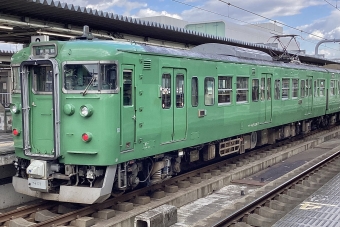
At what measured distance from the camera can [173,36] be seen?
52.5ft

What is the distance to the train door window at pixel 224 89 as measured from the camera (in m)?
11.7

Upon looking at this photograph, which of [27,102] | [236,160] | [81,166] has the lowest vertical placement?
[236,160]

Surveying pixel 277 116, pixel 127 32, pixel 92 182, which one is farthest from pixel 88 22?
pixel 277 116

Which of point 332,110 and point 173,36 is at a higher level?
point 173,36

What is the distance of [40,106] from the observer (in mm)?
8148

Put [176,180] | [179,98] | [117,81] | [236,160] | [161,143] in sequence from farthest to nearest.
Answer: [236,160] < [176,180] < [179,98] < [161,143] < [117,81]

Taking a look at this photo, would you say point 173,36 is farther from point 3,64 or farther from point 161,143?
point 3,64

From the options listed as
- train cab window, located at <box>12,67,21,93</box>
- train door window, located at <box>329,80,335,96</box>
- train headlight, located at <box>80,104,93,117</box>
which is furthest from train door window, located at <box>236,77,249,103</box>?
train door window, located at <box>329,80,335,96</box>

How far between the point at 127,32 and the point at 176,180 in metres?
6.20

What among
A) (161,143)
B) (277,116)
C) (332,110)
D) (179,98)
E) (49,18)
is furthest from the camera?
(332,110)

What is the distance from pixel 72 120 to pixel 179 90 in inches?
114

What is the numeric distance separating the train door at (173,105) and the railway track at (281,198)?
237cm

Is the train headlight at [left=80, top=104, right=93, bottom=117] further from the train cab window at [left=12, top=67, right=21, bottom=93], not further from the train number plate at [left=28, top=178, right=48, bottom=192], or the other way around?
the train cab window at [left=12, top=67, right=21, bottom=93]

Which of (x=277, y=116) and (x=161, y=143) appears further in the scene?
(x=277, y=116)
